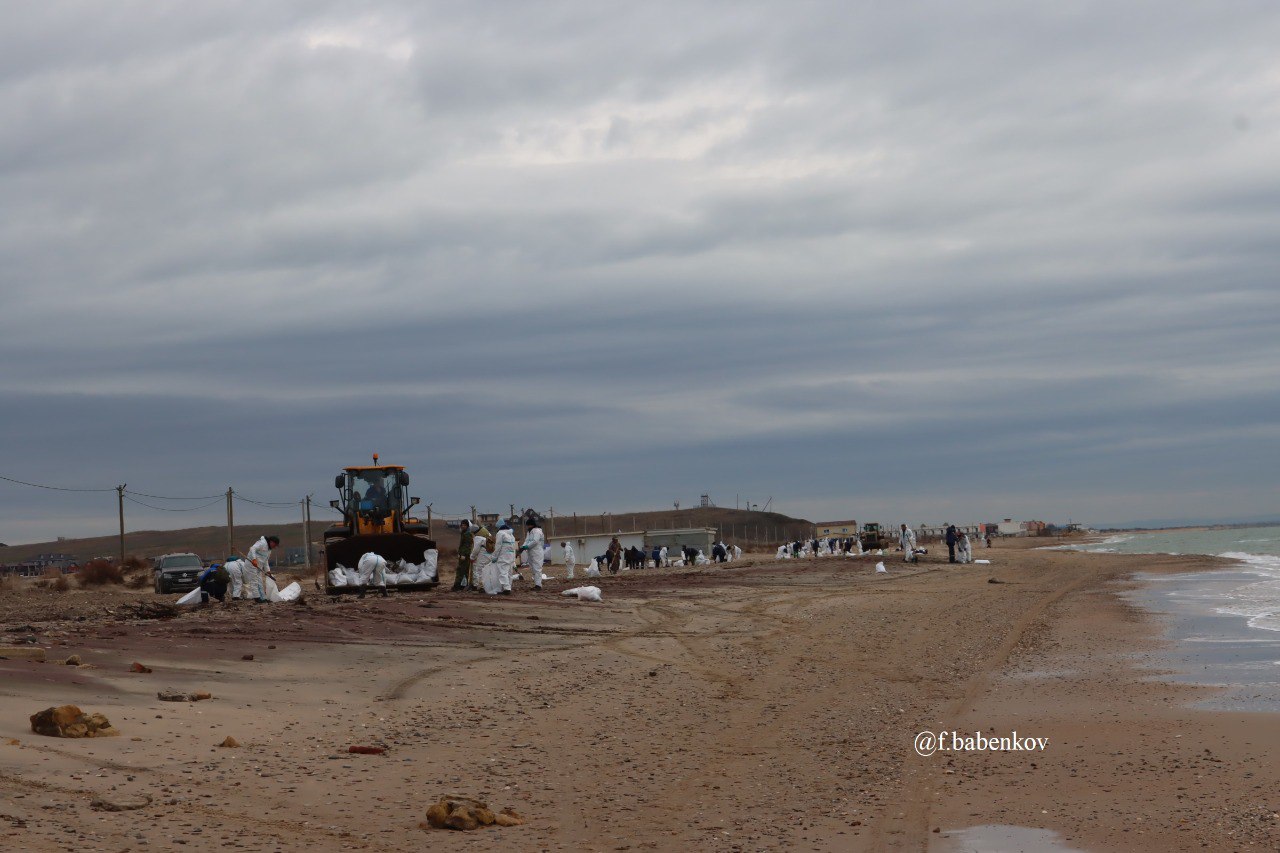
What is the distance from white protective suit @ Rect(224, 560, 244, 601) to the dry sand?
4325 mm

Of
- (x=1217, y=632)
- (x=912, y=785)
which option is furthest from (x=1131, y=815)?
(x=1217, y=632)

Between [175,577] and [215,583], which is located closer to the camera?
[215,583]

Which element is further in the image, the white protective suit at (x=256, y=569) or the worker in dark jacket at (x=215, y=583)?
the worker in dark jacket at (x=215, y=583)

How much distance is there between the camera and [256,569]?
23.5 meters

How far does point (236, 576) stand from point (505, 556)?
5.40 meters

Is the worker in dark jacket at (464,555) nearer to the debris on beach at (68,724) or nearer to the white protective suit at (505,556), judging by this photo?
the white protective suit at (505,556)

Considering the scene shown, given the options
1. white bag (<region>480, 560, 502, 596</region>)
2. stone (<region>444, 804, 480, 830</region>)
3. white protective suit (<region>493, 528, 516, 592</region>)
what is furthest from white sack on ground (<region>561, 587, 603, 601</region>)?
stone (<region>444, 804, 480, 830</region>)

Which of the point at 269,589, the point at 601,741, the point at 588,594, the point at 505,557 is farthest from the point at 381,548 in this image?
the point at 601,741

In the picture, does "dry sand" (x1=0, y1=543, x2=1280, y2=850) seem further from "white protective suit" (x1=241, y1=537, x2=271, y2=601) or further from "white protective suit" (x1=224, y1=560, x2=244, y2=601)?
"white protective suit" (x1=224, y1=560, x2=244, y2=601)

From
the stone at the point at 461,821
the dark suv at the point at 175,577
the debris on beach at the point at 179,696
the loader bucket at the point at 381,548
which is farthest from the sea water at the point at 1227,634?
the dark suv at the point at 175,577

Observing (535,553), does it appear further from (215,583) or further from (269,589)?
(215,583)

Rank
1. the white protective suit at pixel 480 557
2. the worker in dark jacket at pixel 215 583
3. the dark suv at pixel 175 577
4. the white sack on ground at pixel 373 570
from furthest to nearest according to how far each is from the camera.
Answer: the dark suv at pixel 175 577 → the white protective suit at pixel 480 557 → the white sack on ground at pixel 373 570 → the worker in dark jacket at pixel 215 583

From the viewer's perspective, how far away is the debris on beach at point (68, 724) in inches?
341

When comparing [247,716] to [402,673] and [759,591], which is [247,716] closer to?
[402,673]
